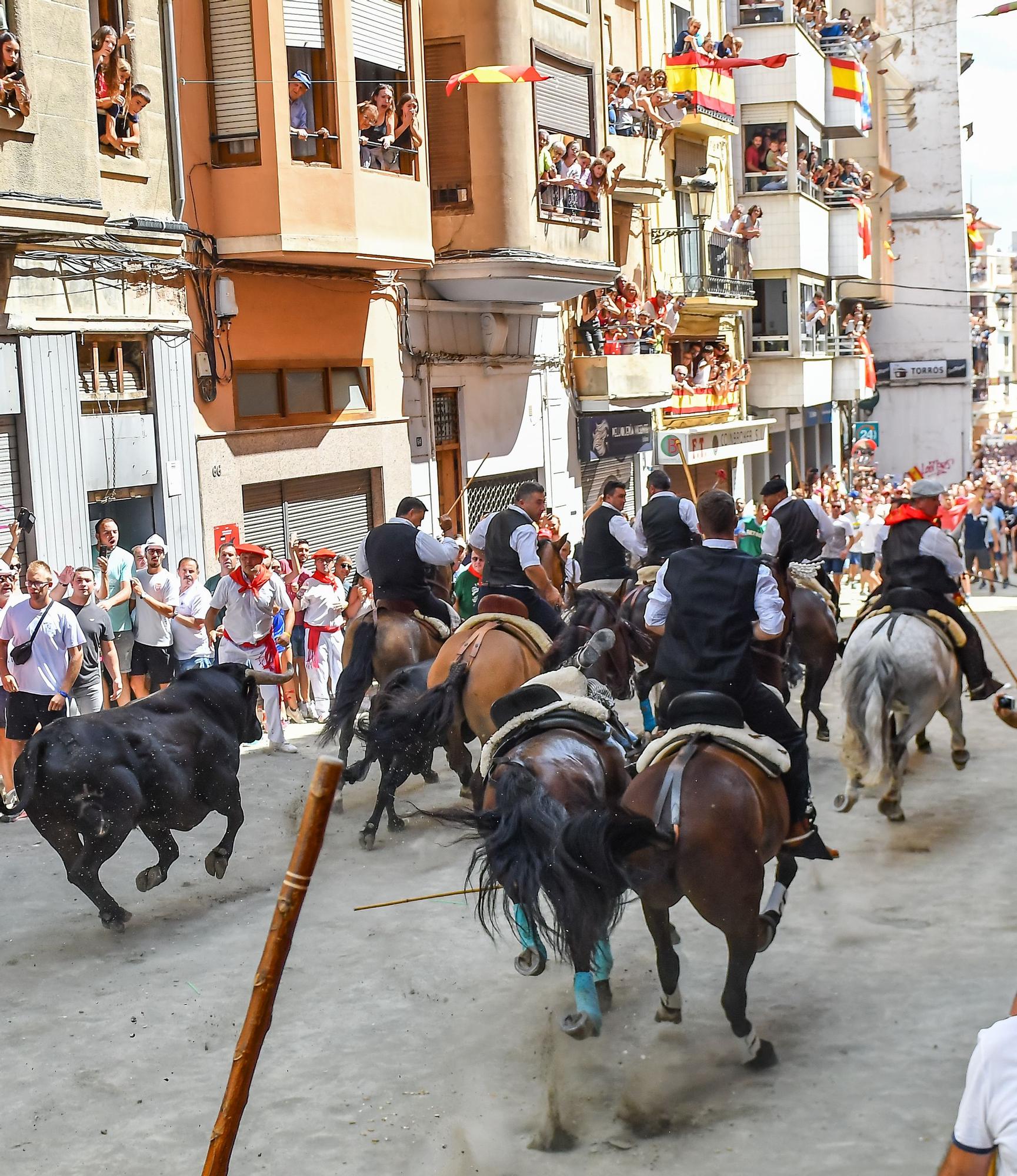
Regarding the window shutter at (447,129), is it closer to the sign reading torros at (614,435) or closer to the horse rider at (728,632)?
the sign reading torros at (614,435)

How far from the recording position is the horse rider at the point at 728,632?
6.86 m

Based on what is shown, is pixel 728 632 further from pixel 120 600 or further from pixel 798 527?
pixel 120 600

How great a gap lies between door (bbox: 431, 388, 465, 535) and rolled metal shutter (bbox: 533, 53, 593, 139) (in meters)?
4.37

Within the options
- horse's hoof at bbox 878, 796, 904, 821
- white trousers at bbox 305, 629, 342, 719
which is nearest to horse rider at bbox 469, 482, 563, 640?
horse's hoof at bbox 878, 796, 904, 821

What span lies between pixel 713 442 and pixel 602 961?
86.3 feet

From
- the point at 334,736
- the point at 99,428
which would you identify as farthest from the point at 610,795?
the point at 99,428

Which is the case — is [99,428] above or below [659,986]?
above

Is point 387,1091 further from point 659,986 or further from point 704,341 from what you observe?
point 704,341

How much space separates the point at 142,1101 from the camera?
627 cm

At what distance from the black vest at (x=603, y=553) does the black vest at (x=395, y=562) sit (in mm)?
2141

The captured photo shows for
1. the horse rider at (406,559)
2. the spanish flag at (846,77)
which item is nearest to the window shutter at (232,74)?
the horse rider at (406,559)

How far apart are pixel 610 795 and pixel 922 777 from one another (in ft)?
17.4

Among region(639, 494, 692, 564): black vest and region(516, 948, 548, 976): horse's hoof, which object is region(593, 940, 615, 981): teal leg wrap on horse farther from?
region(639, 494, 692, 564): black vest

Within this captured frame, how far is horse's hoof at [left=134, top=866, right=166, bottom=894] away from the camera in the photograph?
28.0 feet
